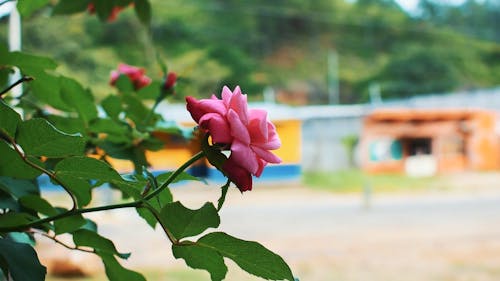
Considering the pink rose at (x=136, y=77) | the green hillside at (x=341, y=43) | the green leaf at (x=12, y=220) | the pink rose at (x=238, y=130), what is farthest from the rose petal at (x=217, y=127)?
the green hillside at (x=341, y=43)

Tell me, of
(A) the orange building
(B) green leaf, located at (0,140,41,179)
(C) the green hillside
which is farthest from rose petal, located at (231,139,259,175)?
(C) the green hillside

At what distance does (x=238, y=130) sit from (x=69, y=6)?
0.29 meters

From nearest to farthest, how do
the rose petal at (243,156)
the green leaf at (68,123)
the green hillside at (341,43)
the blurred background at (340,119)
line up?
the rose petal at (243,156) → the green leaf at (68,123) → the blurred background at (340,119) → the green hillside at (341,43)

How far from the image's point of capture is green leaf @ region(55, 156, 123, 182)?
243 mm

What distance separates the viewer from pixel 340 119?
12344 millimetres

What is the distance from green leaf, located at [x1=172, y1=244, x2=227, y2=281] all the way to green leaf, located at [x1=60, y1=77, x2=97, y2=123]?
192 mm

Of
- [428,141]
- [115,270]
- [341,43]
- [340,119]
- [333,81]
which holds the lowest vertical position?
[428,141]

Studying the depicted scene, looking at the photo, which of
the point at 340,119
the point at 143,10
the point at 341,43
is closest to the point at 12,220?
the point at 143,10

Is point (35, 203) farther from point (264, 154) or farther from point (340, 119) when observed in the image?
point (340, 119)

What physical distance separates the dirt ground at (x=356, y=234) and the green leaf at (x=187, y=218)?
131 cm

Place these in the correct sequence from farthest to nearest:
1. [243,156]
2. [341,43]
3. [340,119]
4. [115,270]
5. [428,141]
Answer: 1. [341,43]
2. [340,119]
3. [428,141]
4. [115,270]
5. [243,156]

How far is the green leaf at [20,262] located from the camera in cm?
25

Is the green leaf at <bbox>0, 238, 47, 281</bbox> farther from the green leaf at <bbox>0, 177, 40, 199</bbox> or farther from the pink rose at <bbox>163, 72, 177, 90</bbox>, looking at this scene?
the pink rose at <bbox>163, 72, 177, 90</bbox>

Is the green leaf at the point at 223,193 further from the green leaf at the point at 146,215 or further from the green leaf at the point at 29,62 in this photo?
the green leaf at the point at 29,62
